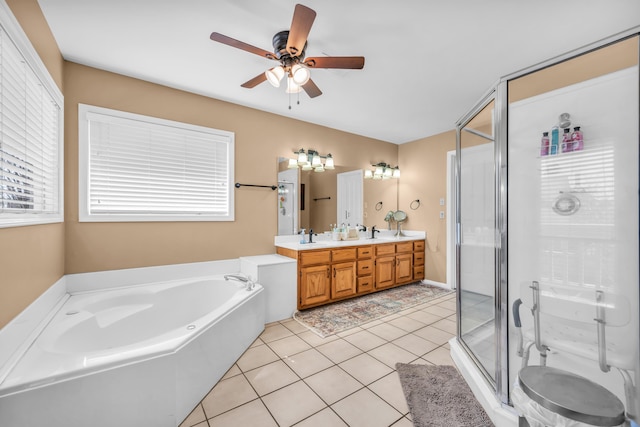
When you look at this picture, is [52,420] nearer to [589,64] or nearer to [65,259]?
[65,259]

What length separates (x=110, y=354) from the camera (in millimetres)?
1387

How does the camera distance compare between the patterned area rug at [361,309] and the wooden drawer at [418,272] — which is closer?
the patterned area rug at [361,309]

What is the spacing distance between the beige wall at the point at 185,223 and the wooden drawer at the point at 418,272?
2183 millimetres

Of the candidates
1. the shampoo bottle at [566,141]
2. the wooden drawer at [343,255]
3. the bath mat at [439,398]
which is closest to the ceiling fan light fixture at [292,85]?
the shampoo bottle at [566,141]

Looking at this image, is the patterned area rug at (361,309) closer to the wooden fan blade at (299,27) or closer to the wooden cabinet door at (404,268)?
the wooden cabinet door at (404,268)

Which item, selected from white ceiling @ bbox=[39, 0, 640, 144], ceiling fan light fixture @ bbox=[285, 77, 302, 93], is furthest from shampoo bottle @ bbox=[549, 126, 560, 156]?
ceiling fan light fixture @ bbox=[285, 77, 302, 93]

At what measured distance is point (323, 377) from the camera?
6.51 ft

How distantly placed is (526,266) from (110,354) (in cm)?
253

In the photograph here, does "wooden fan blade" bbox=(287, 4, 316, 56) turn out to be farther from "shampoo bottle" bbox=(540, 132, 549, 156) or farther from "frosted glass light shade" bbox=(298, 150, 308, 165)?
"frosted glass light shade" bbox=(298, 150, 308, 165)

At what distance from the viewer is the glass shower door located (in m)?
1.69

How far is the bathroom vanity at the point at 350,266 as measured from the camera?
3242 mm

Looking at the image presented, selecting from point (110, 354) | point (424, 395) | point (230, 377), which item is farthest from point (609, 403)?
point (110, 354)

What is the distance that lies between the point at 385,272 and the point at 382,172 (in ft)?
5.89

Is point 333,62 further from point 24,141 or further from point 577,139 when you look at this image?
point 24,141
